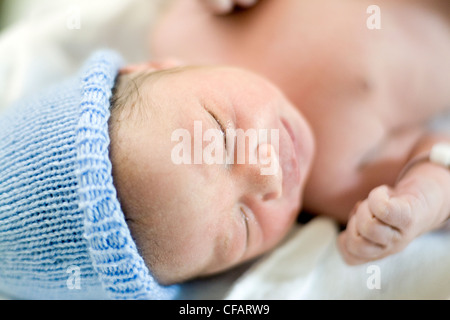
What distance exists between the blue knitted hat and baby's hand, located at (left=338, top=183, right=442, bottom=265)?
441mm

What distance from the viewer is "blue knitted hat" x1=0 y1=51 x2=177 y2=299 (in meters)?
0.81

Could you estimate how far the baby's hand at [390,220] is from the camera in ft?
2.86

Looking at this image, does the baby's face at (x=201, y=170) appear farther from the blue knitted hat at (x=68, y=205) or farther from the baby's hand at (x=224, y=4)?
the baby's hand at (x=224, y=4)

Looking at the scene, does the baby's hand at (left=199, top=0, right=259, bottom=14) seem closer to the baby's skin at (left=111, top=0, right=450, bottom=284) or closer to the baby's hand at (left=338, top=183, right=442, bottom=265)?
the baby's skin at (left=111, top=0, right=450, bottom=284)

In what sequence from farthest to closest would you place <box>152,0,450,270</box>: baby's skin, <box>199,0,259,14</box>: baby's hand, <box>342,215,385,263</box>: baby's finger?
<box>199,0,259,14</box>: baby's hand, <box>152,0,450,270</box>: baby's skin, <box>342,215,385,263</box>: baby's finger

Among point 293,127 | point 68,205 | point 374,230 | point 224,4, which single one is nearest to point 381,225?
point 374,230

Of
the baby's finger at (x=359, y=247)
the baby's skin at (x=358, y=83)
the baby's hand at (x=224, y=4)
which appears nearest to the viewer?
the baby's finger at (x=359, y=247)

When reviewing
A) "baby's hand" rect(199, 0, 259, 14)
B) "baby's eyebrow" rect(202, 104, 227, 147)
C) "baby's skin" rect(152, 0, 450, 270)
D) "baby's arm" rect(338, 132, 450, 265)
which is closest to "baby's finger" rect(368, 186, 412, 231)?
"baby's arm" rect(338, 132, 450, 265)

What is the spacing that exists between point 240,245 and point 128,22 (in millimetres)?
942

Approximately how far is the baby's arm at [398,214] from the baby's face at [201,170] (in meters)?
0.17

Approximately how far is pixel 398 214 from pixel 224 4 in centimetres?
73

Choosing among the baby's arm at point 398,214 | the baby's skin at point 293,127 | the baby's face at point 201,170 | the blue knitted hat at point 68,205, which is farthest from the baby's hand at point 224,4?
the baby's arm at point 398,214

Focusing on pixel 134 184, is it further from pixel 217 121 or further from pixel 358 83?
pixel 358 83

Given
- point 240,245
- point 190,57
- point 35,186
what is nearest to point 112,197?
point 35,186
